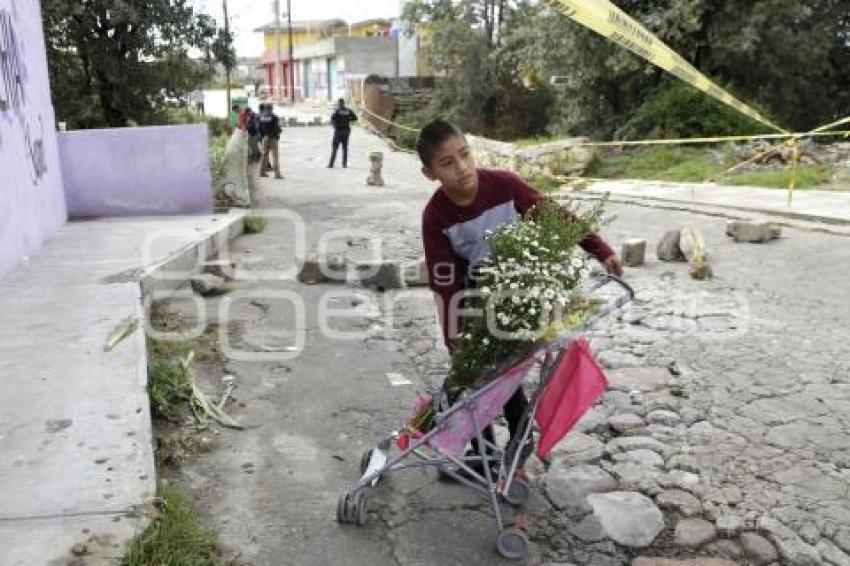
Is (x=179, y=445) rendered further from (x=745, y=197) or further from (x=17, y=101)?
(x=745, y=197)

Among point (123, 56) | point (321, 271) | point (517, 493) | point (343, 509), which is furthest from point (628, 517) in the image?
point (123, 56)

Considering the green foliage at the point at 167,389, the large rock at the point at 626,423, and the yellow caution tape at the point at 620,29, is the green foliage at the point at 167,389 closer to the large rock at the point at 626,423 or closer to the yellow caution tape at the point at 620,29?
→ the large rock at the point at 626,423

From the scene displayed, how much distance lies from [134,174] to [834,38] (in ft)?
57.6

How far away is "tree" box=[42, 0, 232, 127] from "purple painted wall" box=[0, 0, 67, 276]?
6.08 meters

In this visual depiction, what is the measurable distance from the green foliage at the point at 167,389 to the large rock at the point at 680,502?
7.83 ft

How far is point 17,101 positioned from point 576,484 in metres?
6.30

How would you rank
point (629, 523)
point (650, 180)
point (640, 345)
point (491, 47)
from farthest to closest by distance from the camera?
1. point (491, 47)
2. point (650, 180)
3. point (640, 345)
4. point (629, 523)

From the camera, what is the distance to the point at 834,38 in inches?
747

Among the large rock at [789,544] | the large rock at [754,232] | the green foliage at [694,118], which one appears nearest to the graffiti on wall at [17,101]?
the large rock at [789,544]

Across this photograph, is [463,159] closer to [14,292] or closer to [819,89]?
[14,292]

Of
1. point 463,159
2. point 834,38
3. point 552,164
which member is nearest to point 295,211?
point 552,164

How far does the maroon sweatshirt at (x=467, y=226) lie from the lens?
296 centimetres

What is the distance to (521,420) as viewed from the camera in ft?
9.86

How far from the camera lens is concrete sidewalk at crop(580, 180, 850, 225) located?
363 inches
